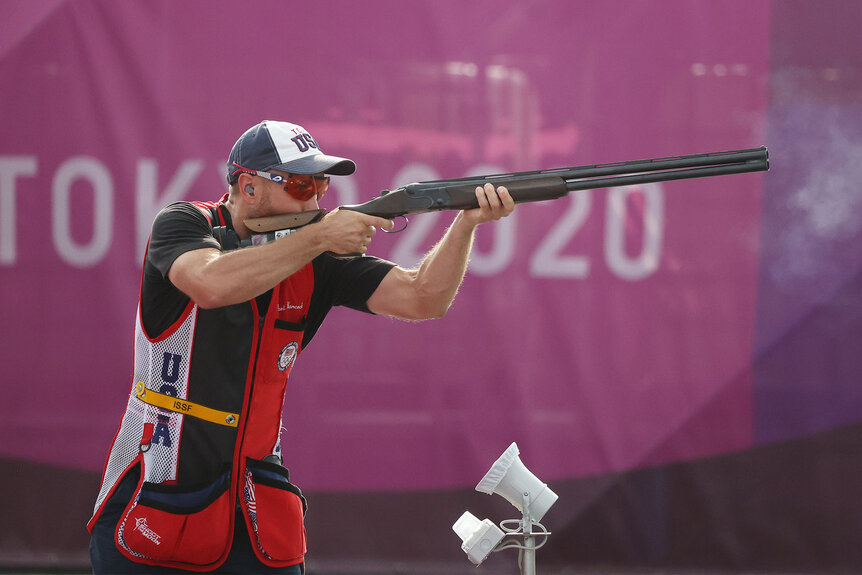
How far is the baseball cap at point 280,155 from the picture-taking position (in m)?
2.43

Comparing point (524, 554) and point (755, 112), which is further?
point (755, 112)

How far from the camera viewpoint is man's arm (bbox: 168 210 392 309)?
2.21 metres

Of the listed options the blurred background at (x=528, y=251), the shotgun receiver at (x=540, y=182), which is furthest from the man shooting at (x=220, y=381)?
the blurred background at (x=528, y=251)

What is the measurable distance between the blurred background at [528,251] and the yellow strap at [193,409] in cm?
181

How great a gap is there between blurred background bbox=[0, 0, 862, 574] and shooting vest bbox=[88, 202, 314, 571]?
1.78 metres

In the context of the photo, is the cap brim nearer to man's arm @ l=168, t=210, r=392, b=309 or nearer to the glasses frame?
the glasses frame

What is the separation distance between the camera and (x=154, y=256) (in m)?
2.33

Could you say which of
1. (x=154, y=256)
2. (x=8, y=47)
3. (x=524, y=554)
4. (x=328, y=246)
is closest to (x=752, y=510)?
(x=524, y=554)

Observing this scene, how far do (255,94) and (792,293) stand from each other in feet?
8.38

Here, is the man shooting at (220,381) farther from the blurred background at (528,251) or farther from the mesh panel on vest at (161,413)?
the blurred background at (528,251)

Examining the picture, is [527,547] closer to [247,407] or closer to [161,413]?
[247,407]

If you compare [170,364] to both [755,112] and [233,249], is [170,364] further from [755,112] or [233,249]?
[755,112]

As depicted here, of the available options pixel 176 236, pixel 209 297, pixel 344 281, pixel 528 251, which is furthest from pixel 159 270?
pixel 528 251

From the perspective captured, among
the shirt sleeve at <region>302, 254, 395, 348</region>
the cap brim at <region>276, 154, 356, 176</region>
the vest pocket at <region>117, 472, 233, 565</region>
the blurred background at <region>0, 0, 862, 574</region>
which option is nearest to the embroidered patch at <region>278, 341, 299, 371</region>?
the shirt sleeve at <region>302, 254, 395, 348</region>
